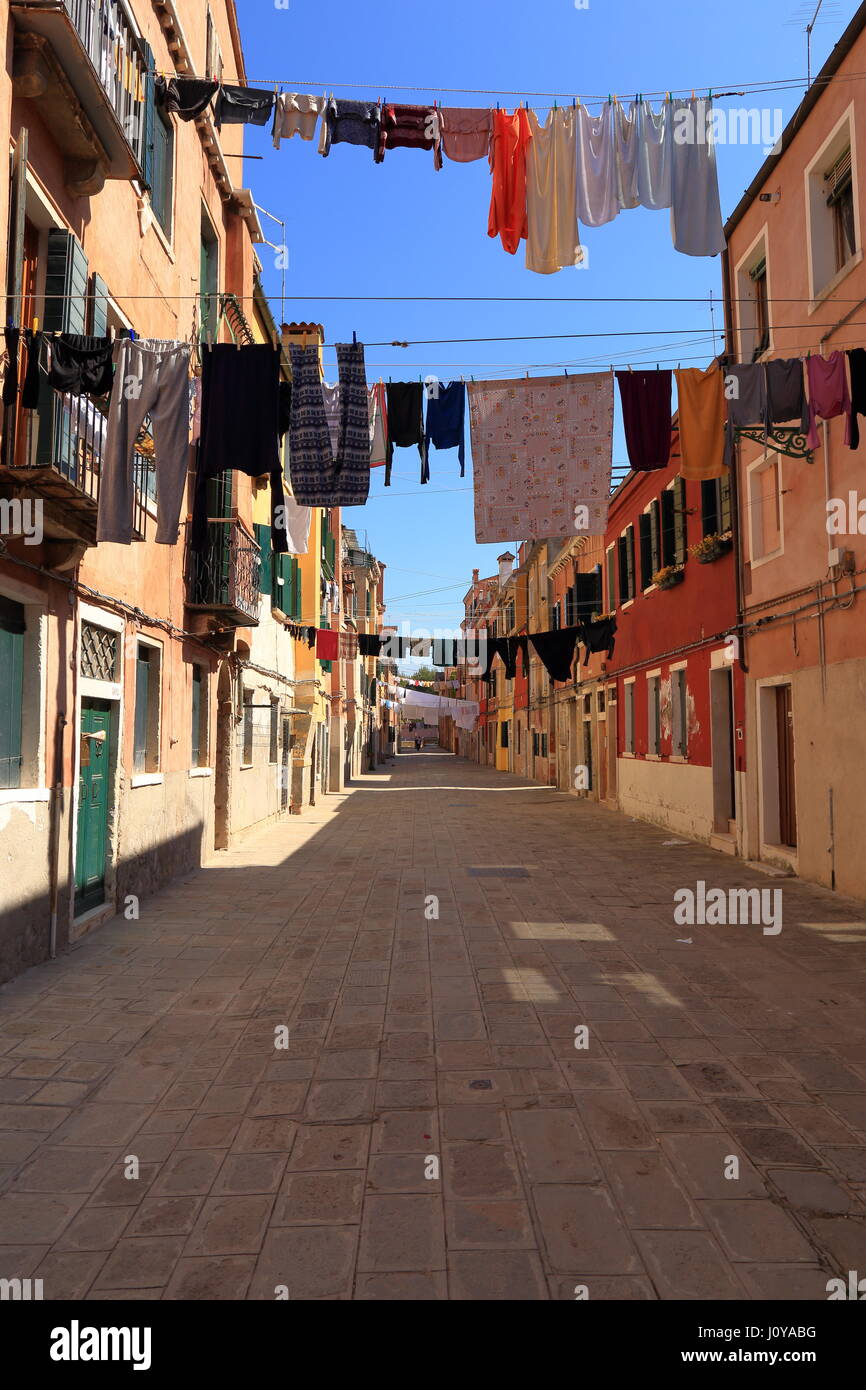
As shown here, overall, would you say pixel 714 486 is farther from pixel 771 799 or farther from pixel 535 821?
pixel 535 821

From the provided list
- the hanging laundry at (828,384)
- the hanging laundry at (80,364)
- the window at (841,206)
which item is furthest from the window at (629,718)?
the hanging laundry at (80,364)

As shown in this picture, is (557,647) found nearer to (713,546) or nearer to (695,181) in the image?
(713,546)

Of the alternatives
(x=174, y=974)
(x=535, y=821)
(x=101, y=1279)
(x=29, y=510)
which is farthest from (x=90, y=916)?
(x=535, y=821)

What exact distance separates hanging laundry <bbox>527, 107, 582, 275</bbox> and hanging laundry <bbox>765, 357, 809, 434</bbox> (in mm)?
2126

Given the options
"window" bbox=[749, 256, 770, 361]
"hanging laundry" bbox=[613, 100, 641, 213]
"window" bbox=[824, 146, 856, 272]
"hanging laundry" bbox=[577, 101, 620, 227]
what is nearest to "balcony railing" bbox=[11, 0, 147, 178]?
"hanging laundry" bbox=[577, 101, 620, 227]

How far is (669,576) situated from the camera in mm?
16391

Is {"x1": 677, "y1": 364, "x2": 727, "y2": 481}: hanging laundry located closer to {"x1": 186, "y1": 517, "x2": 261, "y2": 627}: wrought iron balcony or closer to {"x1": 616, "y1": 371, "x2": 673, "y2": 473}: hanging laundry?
{"x1": 616, "y1": 371, "x2": 673, "y2": 473}: hanging laundry

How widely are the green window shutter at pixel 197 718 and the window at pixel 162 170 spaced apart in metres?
5.62

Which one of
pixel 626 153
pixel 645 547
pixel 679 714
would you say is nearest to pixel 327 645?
pixel 645 547

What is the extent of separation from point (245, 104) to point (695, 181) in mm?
4274

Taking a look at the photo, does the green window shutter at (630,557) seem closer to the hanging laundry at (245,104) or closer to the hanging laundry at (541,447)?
the hanging laundry at (541,447)

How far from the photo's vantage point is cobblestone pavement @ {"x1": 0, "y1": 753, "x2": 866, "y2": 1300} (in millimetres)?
3039

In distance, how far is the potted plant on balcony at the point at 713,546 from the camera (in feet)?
→ 44.2

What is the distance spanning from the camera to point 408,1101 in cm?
444
